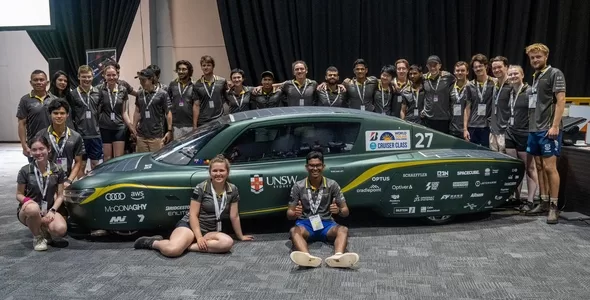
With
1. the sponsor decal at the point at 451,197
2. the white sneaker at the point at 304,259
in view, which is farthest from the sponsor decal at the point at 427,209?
the white sneaker at the point at 304,259

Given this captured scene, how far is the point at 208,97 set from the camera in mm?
6785

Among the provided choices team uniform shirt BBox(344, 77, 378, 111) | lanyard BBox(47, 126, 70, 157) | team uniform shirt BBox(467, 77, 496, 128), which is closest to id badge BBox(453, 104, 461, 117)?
team uniform shirt BBox(467, 77, 496, 128)

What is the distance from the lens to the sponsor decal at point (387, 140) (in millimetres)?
5023

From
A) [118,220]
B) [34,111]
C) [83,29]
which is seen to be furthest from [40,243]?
[83,29]

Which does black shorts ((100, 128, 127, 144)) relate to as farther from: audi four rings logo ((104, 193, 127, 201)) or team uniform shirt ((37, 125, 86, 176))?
audi four rings logo ((104, 193, 127, 201))

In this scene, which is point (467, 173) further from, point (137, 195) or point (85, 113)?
point (85, 113)

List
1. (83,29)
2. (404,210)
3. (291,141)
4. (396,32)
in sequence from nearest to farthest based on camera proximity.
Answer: (291,141) < (404,210) < (396,32) < (83,29)

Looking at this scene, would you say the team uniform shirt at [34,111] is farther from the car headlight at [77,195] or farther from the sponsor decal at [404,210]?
the sponsor decal at [404,210]

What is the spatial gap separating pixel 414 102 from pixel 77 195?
12.6 ft

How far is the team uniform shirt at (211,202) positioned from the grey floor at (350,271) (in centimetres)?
27

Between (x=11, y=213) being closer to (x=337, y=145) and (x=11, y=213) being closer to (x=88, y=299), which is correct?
(x=88, y=299)

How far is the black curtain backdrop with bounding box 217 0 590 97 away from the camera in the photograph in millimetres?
9211

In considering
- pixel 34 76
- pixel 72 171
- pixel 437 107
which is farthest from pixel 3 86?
pixel 437 107

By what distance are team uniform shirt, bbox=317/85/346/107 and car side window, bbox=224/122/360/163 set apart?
5.43 feet
